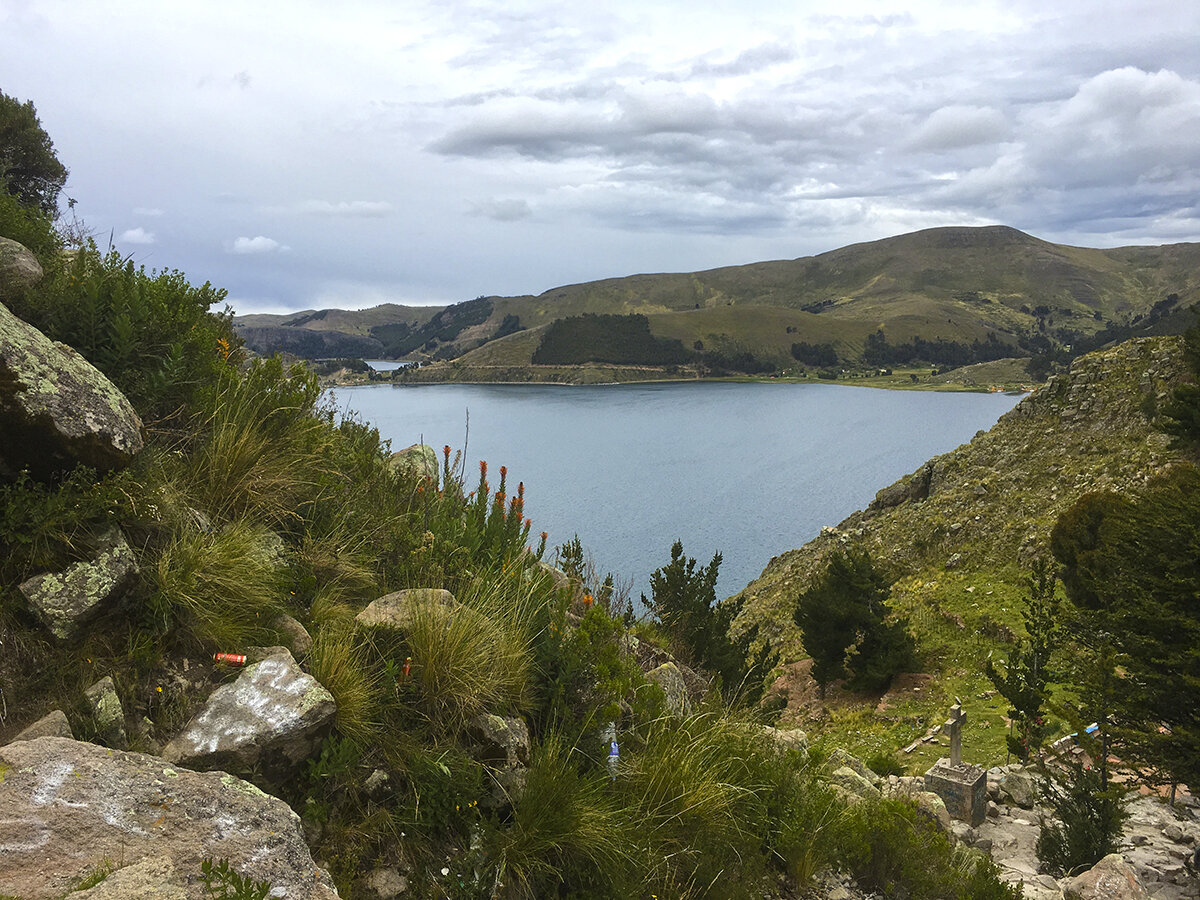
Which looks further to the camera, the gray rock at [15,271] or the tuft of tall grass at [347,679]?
the gray rock at [15,271]

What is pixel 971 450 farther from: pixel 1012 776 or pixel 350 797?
pixel 350 797

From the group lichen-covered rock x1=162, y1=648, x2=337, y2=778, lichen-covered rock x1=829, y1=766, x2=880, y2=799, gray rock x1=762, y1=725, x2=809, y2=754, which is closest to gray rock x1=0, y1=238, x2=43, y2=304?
lichen-covered rock x1=162, y1=648, x2=337, y2=778

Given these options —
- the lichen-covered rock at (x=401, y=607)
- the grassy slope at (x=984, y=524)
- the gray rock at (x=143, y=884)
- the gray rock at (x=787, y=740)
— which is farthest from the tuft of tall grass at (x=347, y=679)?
the grassy slope at (x=984, y=524)

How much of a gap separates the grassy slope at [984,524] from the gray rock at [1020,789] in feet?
11.5

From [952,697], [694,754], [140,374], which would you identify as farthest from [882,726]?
[140,374]

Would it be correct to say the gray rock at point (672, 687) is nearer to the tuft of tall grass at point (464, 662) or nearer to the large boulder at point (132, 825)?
the tuft of tall grass at point (464, 662)

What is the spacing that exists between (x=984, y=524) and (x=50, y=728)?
2638cm

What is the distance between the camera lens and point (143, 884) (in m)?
2.18

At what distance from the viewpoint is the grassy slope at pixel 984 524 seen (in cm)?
1655

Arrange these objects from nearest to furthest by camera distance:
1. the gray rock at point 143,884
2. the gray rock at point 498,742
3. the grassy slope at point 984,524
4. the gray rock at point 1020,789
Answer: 1. the gray rock at point 143,884
2. the gray rock at point 498,742
3. the gray rock at point 1020,789
4. the grassy slope at point 984,524

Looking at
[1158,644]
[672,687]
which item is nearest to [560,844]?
[672,687]

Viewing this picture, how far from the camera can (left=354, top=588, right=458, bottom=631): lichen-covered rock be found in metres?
3.88

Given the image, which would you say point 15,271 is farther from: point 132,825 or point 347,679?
point 132,825

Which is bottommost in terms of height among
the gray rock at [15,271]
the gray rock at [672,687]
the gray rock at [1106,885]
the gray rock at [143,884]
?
the gray rock at [1106,885]
